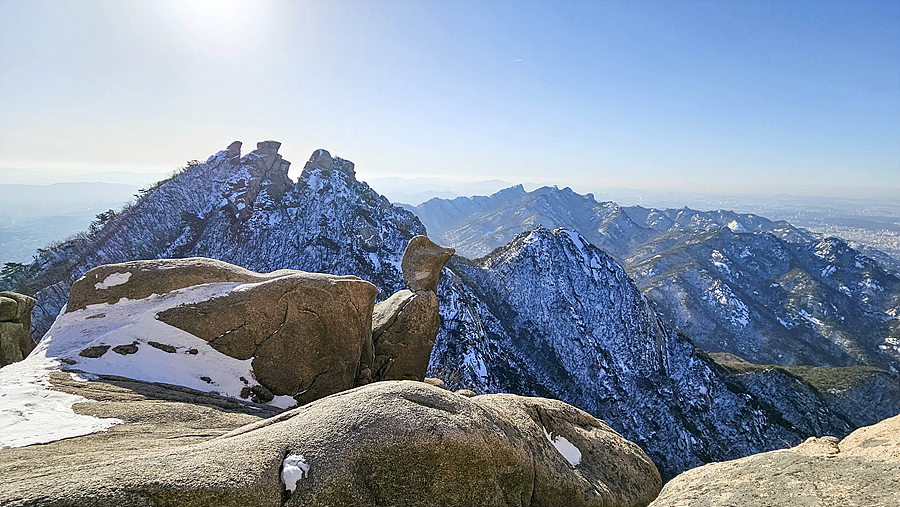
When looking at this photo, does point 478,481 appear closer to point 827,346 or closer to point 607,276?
point 607,276

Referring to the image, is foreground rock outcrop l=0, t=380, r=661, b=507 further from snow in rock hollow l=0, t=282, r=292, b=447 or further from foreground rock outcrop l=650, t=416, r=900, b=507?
foreground rock outcrop l=650, t=416, r=900, b=507

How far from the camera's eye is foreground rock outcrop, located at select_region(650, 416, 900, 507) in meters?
7.22

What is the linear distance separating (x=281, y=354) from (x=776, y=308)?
247652mm

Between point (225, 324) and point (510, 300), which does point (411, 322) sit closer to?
point (225, 324)

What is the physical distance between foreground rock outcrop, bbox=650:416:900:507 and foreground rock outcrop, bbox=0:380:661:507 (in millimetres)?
3648

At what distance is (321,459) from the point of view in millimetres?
8242

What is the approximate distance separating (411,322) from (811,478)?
2067 cm

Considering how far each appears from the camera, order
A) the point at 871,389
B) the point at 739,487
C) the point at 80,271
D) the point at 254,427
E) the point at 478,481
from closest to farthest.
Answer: the point at 739,487 < the point at 478,481 < the point at 254,427 < the point at 80,271 < the point at 871,389

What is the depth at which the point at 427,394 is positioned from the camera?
1080cm

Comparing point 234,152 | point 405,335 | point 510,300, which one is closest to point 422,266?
point 405,335

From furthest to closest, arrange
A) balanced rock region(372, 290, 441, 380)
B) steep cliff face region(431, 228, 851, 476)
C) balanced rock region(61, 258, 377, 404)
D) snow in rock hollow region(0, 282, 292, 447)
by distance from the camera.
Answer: steep cliff face region(431, 228, 851, 476) → balanced rock region(372, 290, 441, 380) → balanced rock region(61, 258, 377, 404) → snow in rock hollow region(0, 282, 292, 447)

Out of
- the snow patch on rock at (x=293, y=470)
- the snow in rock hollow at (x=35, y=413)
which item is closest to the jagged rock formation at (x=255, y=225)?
the snow in rock hollow at (x=35, y=413)

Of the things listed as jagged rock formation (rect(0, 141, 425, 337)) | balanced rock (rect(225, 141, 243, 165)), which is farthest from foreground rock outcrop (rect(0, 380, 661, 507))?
balanced rock (rect(225, 141, 243, 165))

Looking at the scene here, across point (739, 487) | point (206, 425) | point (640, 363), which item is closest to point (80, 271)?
point (206, 425)
